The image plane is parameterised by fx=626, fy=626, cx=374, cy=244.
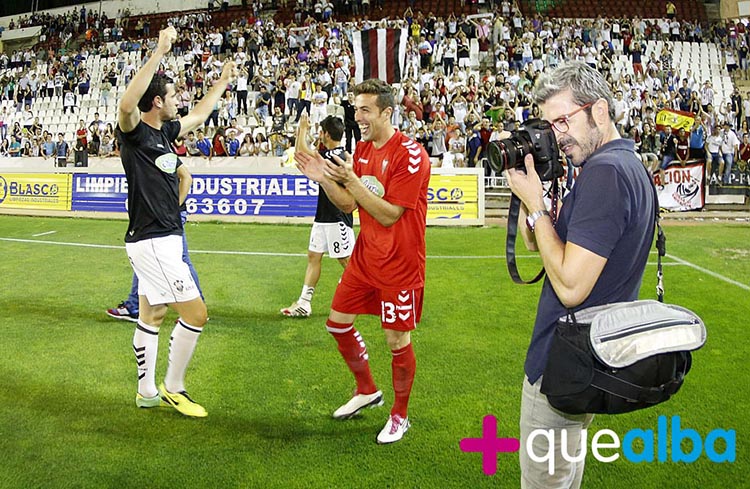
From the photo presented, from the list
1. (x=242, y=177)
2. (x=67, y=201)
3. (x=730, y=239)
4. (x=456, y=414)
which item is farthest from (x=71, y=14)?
(x=456, y=414)

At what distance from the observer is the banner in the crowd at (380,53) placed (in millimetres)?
16469

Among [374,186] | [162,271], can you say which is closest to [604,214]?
[374,186]

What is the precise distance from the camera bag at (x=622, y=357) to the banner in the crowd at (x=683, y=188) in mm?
16905

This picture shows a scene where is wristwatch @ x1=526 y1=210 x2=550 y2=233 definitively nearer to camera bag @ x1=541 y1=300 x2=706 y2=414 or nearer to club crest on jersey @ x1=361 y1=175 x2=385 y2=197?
camera bag @ x1=541 y1=300 x2=706 y2=414

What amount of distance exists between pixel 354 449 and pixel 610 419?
189 cm

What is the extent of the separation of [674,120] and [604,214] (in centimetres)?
1954

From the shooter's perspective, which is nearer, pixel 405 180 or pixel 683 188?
pixel 405 180

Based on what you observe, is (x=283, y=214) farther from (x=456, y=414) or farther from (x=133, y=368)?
(x=456, y=414)

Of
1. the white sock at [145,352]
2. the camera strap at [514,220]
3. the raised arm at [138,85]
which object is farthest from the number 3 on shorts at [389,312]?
the raised arm at [138,85]

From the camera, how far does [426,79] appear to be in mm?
23219

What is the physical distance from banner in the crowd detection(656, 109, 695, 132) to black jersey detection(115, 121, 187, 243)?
18410mm

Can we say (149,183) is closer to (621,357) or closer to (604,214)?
(604,214)

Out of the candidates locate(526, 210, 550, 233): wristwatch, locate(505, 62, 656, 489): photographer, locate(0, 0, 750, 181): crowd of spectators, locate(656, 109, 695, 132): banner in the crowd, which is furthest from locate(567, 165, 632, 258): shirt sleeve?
locate(656, 109, 695, 132): banner in the crowd

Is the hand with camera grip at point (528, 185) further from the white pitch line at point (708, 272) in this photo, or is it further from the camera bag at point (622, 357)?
the white pitch line at point (708, 272)
